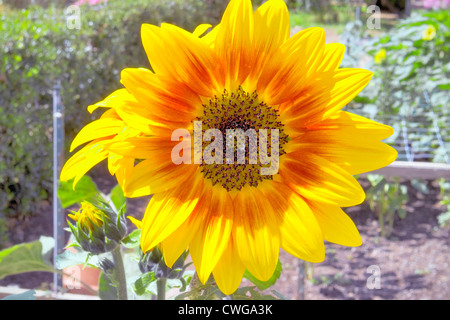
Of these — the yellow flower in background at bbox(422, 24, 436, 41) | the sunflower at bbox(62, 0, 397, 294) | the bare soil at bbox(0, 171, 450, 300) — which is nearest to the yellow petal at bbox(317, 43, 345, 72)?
the sunflower at bbox(62, 0, 397, 294)

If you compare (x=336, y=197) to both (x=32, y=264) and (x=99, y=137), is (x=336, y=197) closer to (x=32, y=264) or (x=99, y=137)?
(x=99, y=137)

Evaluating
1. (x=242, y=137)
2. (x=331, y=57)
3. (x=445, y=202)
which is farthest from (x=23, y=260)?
(x=445, y=202)

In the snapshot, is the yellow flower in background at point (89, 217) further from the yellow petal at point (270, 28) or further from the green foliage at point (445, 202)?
the green foliage at point (445, 202)

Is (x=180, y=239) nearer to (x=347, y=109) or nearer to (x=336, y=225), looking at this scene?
(x=336, y=225)

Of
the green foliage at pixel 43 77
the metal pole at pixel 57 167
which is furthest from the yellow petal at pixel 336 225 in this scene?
the green foliage at pixel 43 77

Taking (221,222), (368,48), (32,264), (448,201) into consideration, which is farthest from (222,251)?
(368,48)
